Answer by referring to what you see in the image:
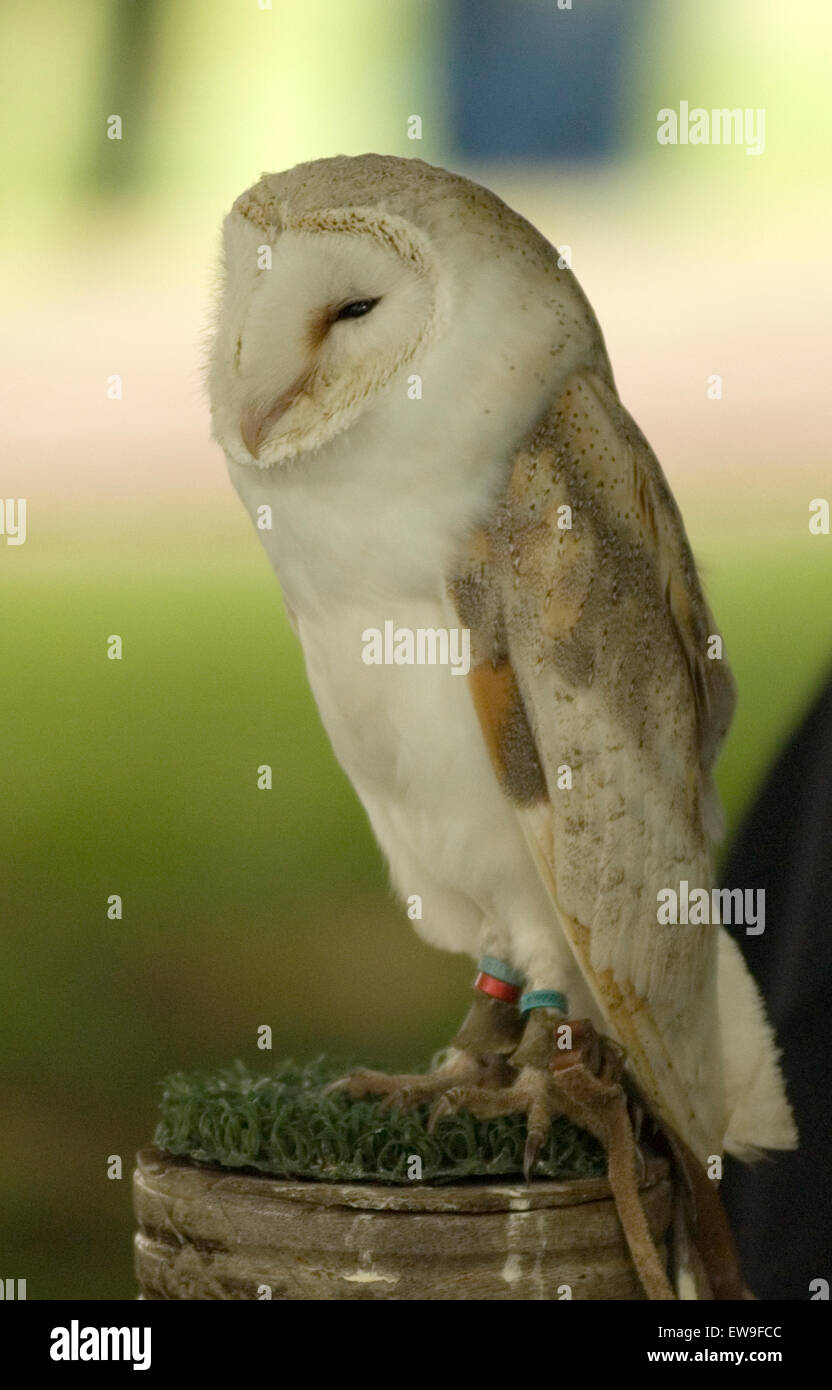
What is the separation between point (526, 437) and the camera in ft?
4.03

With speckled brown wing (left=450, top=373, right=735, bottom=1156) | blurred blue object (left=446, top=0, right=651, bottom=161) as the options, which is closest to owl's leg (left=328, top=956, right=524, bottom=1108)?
speckled brown wing (left=450, top=373, right=735, bottom=1156)

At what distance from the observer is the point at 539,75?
1.46m

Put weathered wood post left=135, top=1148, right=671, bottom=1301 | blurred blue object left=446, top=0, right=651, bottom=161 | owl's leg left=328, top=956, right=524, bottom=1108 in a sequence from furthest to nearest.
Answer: blurred blue object left=446, top=0, right=651, bottom=161 → owl's leg left=328, top=956, right=524, bottom=1108 → weathered wood post left=135, top=1148, right=671, bottom=1301

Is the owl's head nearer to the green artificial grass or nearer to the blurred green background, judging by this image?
the blurred green background

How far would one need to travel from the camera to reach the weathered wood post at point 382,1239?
120cm

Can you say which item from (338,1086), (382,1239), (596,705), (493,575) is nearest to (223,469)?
(493,575)

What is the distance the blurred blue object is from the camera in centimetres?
144

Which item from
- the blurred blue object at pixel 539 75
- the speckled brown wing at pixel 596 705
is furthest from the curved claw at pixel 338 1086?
the blurred blue object at pixel 539 75

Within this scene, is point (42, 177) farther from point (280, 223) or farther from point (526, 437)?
point (526, 437)

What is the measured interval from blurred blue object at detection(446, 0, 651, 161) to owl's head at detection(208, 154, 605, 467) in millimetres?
245

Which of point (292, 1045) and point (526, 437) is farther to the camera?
point (292, 1045)

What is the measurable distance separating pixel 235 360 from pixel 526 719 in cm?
A: 43
